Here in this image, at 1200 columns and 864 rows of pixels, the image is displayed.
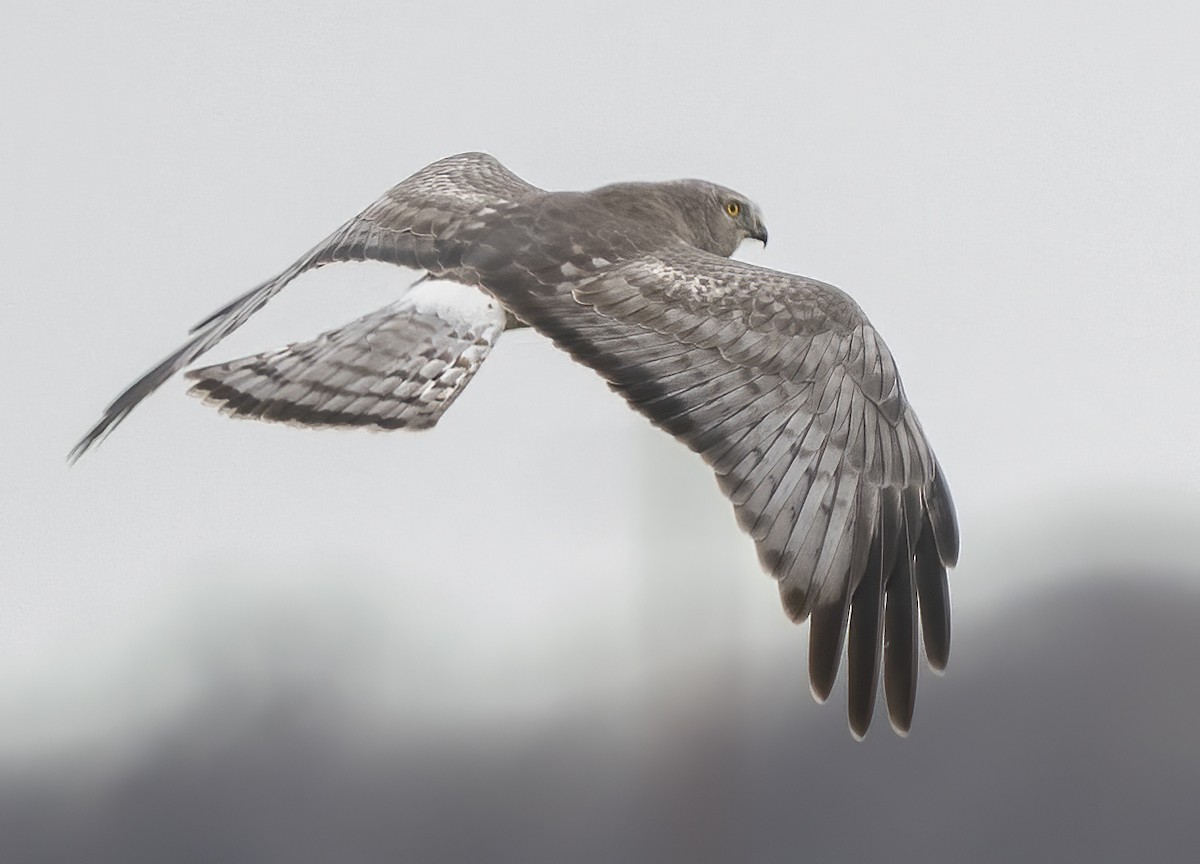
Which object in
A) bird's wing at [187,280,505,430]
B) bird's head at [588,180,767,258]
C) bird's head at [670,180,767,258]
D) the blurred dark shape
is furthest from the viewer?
the blurred dark shape

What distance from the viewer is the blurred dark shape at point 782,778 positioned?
17422 mm

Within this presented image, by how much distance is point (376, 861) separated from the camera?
1973 cm

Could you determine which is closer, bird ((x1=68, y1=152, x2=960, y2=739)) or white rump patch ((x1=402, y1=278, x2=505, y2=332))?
Answer: bird ((x1=68, y1=152, x2=960, y2=739))

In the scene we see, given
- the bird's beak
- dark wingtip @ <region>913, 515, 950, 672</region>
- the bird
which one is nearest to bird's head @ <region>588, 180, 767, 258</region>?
the bird's beak

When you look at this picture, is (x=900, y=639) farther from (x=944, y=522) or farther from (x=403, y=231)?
(x=403, y=231)

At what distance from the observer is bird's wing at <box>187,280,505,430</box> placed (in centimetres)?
452

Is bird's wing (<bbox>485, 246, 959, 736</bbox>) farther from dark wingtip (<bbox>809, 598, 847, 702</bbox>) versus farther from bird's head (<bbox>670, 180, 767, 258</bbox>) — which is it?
bird's head (<bbox>670, 180, 767, 258</bbox>)

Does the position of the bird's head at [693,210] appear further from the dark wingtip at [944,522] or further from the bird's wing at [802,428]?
the dark wingtip at [944,522]

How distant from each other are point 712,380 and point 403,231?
1.28 meters

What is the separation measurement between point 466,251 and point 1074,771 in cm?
1668

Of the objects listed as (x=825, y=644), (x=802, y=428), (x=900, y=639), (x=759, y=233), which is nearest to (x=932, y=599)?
(x=900, y=639)

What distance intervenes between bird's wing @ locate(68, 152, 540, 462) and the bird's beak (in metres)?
0.87

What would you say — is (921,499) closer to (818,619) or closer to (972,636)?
(818,619)

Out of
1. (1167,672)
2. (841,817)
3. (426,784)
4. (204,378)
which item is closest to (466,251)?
(204,378)
